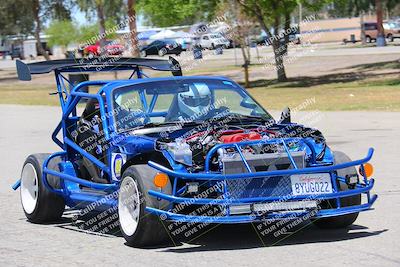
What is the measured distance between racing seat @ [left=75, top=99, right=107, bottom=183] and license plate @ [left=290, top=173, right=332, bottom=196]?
201 cm

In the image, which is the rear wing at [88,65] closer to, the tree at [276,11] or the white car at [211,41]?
the tree at [276,11]

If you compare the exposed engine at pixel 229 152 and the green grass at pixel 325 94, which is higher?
the exposed engine at pixel 229 152

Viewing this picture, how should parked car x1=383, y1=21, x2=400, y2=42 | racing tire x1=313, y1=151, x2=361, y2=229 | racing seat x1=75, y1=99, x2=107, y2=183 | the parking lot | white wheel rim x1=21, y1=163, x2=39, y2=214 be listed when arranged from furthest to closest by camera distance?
parked car x1=383, y1=21, x2=400, y2=42 < white wheel rim x1=21, y1=163, x2=39, y2=214 < racing seat x1=75, y1=99, x2=107, y2=183 < racing tire x1=313, y1=151, x2=361, y2=229 < the parking lot

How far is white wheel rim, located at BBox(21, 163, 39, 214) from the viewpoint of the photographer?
9.22 metres

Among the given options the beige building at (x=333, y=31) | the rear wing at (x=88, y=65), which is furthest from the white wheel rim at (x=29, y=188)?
the beige building at (x=333, y=31)

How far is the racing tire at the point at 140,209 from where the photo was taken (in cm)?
712

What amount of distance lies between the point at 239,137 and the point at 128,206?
1.14m

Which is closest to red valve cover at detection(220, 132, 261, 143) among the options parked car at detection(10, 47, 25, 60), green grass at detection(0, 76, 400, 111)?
green grass at detection(0, 76, 400, 111)

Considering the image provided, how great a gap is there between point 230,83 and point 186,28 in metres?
92.7

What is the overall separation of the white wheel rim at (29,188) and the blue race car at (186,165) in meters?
0.01

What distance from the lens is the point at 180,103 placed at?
8.52 meters

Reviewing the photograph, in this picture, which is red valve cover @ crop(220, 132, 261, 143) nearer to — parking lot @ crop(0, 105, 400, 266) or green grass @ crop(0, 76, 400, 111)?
parking lot @ crop(0, 105, 400, 266)

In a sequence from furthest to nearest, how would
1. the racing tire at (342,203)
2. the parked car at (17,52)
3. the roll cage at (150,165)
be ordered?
the parked car at (17,52)
the racing tire at (342,203)
the roll cage at (150,165)

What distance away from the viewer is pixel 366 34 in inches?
3014
